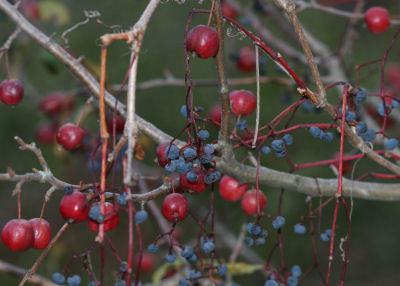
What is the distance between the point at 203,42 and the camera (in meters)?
1.27

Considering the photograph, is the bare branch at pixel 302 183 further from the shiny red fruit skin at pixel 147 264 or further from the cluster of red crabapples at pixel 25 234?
the shiny red fruit skin at pixel 147 264

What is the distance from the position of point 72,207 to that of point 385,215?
13.3ft

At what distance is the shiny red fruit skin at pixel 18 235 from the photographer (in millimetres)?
1414

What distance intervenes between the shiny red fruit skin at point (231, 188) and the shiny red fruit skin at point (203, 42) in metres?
0.56

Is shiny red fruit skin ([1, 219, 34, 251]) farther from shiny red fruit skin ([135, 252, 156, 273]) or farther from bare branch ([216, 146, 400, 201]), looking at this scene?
shiny red fruit skin ([135, 252, 156, 273])

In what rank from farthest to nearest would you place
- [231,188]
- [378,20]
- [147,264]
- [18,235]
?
[147,264] → [378,20] → [231,188] → [18,235]

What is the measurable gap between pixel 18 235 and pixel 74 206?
214mm

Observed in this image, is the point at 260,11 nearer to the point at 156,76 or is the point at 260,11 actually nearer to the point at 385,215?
the point at 156,76

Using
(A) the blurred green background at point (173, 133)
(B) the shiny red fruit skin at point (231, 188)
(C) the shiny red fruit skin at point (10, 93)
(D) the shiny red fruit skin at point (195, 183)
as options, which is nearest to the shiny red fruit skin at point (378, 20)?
(B) the shiny red fruit skin at point (231, 188)

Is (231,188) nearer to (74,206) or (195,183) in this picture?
(195,183)

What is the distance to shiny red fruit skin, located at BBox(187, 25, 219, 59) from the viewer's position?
1273 millimetres

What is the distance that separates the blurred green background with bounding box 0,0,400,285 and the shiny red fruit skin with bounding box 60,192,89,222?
2.61m

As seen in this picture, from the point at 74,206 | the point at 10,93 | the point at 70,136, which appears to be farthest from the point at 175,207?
the point at 10,93

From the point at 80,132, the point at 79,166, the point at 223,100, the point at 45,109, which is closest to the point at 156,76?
the point at 79,166
